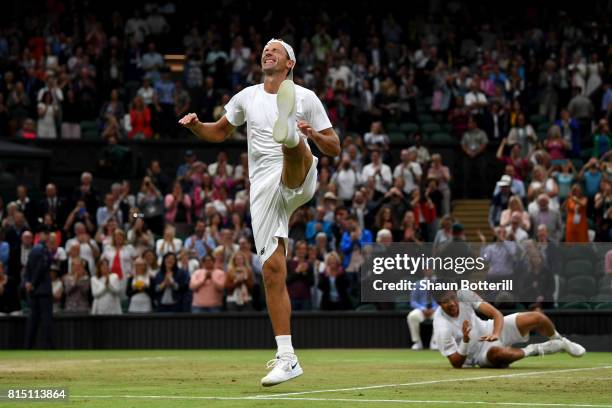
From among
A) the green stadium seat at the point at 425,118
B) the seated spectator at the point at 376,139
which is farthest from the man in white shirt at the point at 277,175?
the green stadium seat at the point at 425,118

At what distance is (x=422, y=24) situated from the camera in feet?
114

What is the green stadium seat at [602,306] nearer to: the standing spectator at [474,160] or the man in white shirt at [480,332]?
the man in white shirt at [480,332]

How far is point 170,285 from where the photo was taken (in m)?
23.6

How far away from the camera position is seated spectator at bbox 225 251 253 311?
2312cm

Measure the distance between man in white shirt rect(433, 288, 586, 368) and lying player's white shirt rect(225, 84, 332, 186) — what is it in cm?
454

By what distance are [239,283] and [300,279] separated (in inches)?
42.4

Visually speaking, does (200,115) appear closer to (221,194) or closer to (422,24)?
(221,194)

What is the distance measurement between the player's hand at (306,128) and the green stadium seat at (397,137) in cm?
1910

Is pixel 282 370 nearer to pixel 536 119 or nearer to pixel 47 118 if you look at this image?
pixel 47 118

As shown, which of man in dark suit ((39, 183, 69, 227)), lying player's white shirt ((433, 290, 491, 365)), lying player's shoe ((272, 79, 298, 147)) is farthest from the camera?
man in dark suit ((39, 183, 69, 227))

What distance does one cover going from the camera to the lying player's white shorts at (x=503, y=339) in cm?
1436

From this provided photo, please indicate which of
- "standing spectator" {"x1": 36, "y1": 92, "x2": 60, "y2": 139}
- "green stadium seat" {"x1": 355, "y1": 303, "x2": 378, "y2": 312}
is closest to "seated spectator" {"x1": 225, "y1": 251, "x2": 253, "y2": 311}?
"green stadium seat" {"x1": 355, "y1": 303, "x2": 378, "y2": 312}

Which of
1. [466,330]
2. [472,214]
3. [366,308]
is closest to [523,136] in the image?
[472,214]

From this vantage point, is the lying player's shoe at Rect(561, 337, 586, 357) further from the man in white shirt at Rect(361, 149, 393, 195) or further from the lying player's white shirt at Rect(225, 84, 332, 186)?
the man in white shirt at Rect(361, 149, 393, 195)
